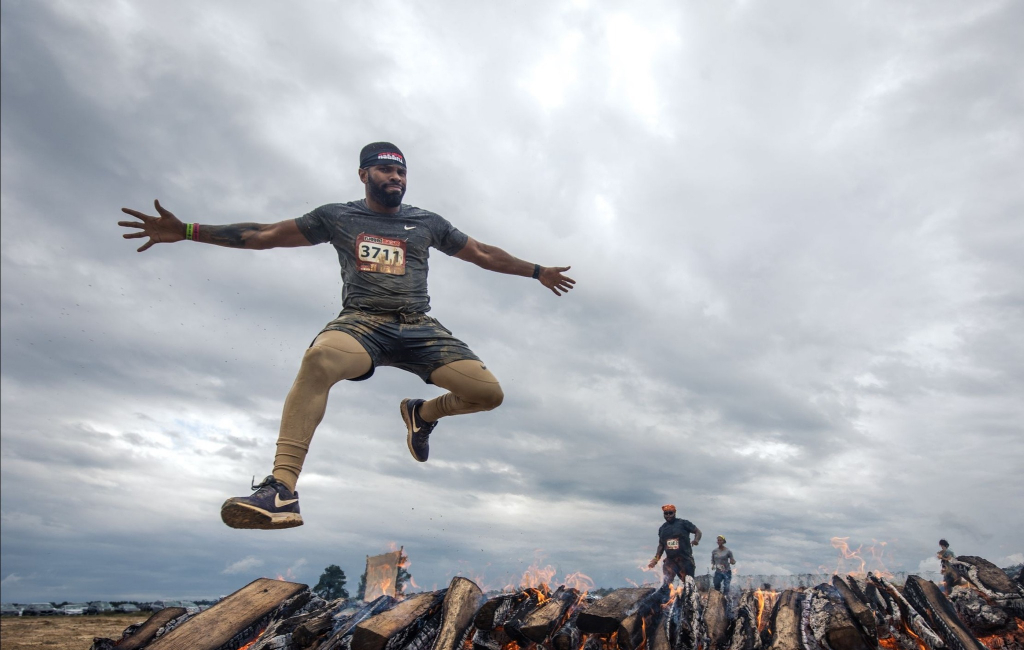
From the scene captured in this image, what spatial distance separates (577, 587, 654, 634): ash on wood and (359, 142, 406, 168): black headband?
3933 millimetres

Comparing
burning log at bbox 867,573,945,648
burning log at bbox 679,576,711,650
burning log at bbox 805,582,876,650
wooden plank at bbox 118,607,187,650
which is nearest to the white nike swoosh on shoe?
wooden plank at bbox 118,607,187,650

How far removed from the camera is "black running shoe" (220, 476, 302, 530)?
4.00m

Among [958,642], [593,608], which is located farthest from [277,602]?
[958,642]

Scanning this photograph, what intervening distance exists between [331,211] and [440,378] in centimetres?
177

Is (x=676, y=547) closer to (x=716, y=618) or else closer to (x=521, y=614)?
(x=716, y=618)

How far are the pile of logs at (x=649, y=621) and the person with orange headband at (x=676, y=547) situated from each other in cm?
781

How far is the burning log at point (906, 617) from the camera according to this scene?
4.45m

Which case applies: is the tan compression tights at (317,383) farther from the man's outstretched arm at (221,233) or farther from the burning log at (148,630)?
the burning log at (148,630)

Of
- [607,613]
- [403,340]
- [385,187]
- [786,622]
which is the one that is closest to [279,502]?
[403,340]

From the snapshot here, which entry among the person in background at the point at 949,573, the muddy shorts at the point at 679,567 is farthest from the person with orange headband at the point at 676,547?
the person in background at the point at 949,573

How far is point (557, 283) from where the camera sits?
6422 mm

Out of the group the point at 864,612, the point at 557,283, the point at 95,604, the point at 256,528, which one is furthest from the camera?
the point at 95,604

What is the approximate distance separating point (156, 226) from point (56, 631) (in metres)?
→ 8.65

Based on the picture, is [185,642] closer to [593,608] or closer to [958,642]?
[593,608]
